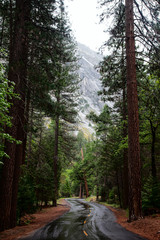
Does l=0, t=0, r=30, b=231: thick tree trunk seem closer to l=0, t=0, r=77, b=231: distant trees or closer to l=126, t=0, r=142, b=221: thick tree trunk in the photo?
l=0, t=0, r=77, b=231: distant trees

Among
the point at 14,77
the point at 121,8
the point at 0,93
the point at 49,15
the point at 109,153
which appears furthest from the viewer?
the point at 109,153

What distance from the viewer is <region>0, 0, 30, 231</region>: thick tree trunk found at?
8.55 m

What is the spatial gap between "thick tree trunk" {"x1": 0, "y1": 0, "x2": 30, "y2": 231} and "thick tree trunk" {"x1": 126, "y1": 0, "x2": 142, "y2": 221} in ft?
18.0

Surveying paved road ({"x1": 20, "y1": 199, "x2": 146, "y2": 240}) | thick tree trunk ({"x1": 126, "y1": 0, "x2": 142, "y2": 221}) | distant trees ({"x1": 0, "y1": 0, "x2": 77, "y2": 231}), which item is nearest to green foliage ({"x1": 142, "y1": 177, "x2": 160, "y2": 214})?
paved road ({"x1": 20, "y1": 199, "x2": 146, "y2": 240})

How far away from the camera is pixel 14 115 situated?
913 cm

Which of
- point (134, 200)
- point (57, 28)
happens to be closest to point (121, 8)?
point (57, 28)

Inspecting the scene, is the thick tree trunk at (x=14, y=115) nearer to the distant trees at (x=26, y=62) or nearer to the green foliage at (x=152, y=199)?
the distant trees at (x=26, y=62)

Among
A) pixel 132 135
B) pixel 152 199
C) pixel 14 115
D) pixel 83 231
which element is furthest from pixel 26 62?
pixel 152 199

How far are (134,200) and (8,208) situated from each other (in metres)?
5.84

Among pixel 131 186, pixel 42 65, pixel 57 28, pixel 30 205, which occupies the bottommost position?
pixel 30 205

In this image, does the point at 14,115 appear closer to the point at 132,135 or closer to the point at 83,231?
the point at 132,135

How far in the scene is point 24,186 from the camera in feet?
38.1

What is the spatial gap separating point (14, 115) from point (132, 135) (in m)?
5.95

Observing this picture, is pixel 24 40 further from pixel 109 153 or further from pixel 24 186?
pixel 109 153
